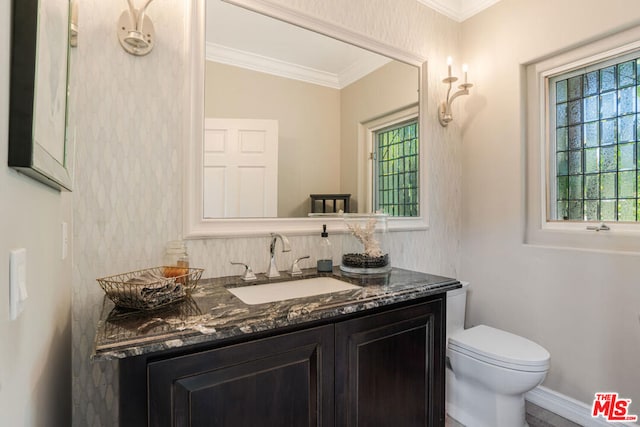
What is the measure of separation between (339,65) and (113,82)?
1139 millimetres

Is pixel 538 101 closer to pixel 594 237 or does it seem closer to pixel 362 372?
pixel 594 237

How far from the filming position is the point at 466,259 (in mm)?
2424

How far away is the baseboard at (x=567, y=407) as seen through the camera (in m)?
1.76

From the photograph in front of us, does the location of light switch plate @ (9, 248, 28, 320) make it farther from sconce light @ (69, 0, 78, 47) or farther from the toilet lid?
the toilet lid

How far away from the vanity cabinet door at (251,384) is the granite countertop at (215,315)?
0.19 ft

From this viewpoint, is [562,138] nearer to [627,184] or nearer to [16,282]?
[627,184]

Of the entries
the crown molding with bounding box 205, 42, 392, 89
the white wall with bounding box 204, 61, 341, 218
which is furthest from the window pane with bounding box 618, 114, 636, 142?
the white wall with bounding box 204, 61, 341, 218

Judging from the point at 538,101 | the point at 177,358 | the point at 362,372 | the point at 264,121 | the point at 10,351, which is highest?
the point at 538,101

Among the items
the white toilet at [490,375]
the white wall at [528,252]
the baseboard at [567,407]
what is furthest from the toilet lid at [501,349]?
the baseboard at [567,407]

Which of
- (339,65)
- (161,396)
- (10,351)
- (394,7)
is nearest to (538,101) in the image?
(394,7)

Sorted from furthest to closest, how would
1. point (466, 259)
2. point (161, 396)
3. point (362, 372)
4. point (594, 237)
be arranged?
point (466, 259) < point (594, 237) < point (362, 372) < point (161, 396)

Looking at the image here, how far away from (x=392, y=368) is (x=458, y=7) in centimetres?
251

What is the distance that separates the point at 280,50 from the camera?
5.52ft

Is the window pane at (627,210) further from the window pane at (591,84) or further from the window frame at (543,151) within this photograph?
the window pane at (591,84)
